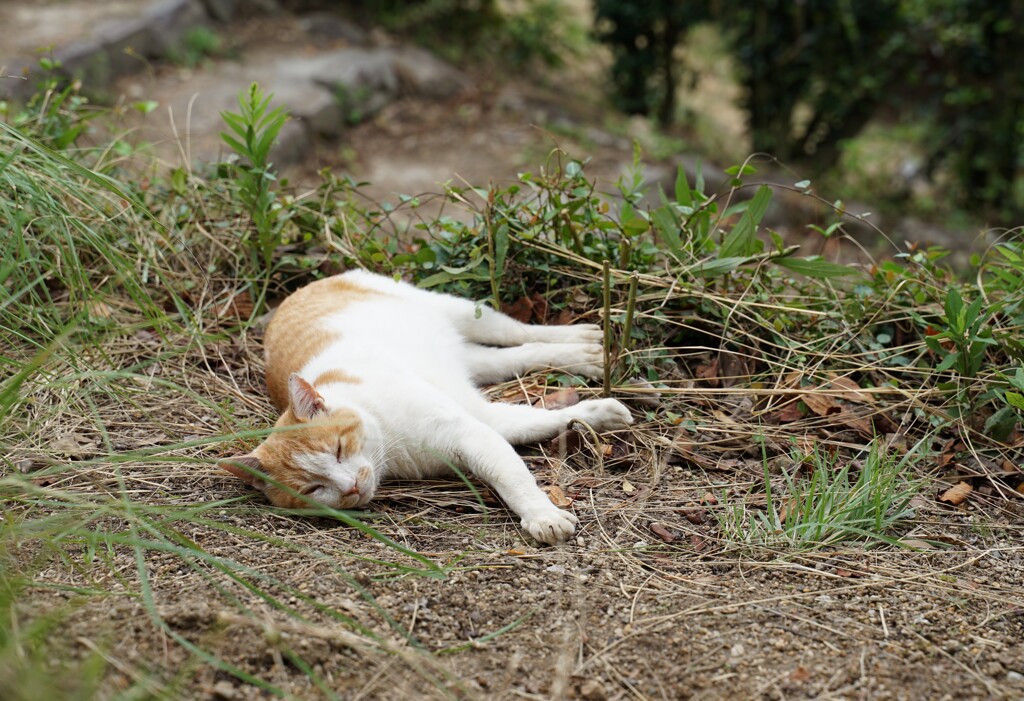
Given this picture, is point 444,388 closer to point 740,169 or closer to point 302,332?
point 302,332

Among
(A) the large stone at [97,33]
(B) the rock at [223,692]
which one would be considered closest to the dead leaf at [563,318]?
(B) the rock at [223,692]

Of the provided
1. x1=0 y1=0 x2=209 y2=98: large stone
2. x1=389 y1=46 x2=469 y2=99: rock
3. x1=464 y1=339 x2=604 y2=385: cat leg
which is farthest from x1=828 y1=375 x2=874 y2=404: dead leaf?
x1=389 y1=46 x2=469 y2=99: rock

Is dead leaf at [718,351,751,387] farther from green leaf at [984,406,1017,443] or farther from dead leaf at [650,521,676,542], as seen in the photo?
dead leaf at [650,521,676,542]

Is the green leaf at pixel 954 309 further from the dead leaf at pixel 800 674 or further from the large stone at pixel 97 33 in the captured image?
the large stone at pixel 97 33

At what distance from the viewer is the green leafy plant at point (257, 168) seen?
3.31 metres

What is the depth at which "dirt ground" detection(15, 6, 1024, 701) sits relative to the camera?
1.72m

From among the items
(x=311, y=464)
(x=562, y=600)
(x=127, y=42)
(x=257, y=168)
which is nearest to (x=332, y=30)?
(x=127, y=42)

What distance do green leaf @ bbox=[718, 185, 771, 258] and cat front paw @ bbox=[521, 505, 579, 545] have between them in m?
1.36

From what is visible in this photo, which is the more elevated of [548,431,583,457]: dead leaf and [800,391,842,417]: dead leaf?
[800,391,842,417]: dead leaf

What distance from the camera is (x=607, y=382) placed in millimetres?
2838

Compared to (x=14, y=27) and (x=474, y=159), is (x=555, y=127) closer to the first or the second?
(x=474, y=159)

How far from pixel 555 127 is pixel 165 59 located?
329 centimetres

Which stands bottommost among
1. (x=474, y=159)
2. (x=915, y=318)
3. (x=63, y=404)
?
(x=474, y=159)

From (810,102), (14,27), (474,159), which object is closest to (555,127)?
(474,159)
